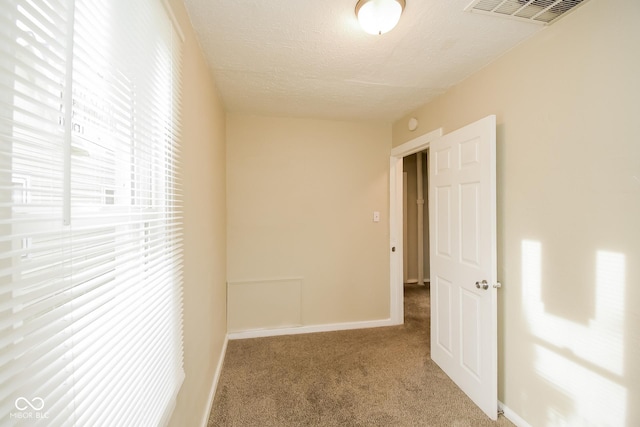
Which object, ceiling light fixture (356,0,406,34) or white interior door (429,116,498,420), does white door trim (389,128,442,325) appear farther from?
ceiling light fixture (356,0,406,34)

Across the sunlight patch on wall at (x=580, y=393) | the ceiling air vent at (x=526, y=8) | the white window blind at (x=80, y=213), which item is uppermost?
the ceiling air vent at (x=526, y=8)

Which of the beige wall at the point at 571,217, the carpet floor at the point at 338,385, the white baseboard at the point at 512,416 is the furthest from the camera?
the carpet floor at the point at 338,385

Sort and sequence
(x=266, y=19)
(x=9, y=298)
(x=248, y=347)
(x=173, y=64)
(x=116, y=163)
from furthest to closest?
(x=248, y=347) < (x=266, y=19) < (x=173, y=64) < (x=116, y=163) < (x=9, y=298)

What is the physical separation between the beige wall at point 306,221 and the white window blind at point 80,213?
6.11 ft

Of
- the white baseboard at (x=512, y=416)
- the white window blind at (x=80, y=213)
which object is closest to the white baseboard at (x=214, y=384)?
the white window blind at (x=80, y=213)

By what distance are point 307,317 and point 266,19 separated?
2763 mm

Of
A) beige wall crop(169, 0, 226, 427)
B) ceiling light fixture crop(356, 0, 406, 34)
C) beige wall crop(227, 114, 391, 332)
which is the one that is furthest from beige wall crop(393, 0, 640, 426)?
beige wall crop(169, 0, 226, 427)

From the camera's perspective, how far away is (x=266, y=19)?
1430 mm

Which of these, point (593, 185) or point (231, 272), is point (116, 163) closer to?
point (593, 185)

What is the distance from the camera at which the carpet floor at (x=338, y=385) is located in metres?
1.77

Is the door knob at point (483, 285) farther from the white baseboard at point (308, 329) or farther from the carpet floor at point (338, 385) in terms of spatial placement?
the white baseboard at point (308, 329)

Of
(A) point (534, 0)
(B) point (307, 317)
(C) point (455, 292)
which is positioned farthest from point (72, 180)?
(B) point (307, 317)

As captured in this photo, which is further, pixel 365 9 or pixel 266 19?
pixel 266 19

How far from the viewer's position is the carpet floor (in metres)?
1.77
